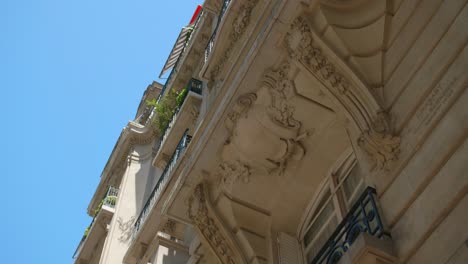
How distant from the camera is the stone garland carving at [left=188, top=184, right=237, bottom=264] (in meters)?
8.30

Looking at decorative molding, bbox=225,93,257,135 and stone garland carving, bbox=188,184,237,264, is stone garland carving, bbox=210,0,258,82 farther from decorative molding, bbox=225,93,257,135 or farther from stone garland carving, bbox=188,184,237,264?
stone garland carving, bbox=188,184,237,264

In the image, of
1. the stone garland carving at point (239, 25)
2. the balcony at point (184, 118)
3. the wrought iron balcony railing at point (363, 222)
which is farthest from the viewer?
the balcony at point (184, 118)

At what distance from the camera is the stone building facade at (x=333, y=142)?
4.86 metres

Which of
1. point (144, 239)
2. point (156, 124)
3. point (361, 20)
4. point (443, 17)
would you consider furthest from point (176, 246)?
point (156, 124)

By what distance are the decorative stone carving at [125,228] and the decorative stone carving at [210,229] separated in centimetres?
1065

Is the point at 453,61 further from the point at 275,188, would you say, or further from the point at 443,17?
the point at 275,188

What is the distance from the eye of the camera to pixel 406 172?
523 cm

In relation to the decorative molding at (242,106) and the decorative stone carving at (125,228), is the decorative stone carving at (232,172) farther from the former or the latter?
the decorative stone carving at (125,228)

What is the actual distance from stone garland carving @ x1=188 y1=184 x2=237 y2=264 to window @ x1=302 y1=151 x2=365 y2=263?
3.79ft

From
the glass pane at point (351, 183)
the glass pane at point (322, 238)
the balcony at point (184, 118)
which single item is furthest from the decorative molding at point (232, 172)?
the balcony at point (184, 118)

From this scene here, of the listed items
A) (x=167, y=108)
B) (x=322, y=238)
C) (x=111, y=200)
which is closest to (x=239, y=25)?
(x=322, y=238)

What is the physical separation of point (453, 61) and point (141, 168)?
59.6 ft

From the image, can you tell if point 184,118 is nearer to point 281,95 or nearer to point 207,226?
point 207,226

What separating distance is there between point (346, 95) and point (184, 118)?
10560 millimetres
